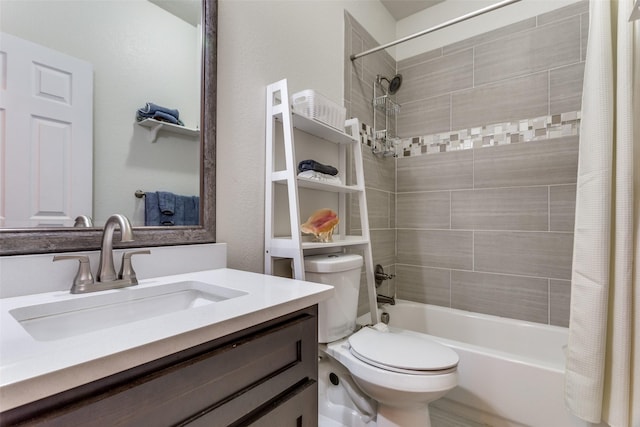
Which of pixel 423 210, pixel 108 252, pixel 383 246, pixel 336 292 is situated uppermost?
pixel 423 210

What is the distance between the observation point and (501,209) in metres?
2.03

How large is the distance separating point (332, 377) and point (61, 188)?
129 centimetres

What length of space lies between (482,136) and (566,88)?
49 centimetres

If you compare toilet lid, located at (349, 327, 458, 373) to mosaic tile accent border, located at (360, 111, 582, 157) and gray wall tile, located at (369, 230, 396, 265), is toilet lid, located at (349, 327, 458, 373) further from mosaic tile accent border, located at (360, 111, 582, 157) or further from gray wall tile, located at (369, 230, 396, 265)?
mosaic tile accent border, located at (360, 111, 582, 157)

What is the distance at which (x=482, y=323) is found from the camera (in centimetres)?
198

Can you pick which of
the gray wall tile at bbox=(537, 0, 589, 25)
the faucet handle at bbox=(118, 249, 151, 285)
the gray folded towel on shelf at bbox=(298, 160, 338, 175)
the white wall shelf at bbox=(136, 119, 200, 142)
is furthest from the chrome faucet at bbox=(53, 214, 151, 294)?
the gray wall tile at bbox=(537, 0, 589, 25)

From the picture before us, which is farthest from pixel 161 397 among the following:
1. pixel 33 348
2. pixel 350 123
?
pixel 350 123

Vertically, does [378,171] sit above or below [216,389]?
above

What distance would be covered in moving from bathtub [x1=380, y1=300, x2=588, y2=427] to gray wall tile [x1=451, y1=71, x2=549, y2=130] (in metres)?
1.30

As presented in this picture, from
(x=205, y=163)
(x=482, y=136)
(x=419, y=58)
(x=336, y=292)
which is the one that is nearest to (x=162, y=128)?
(x=205, y=163)

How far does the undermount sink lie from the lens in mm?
682

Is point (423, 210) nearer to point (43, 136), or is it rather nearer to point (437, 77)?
point (437, 77)

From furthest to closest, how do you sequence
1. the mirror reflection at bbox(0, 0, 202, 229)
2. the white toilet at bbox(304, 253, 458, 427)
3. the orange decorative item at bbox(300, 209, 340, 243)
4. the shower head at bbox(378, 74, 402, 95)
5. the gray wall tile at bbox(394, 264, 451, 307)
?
1. the shower head at bbox(378, 74, 402, 95)
2. the gray wall tile at bbox(394, 264, 451, 307)
3. the orange decorative item at bbox(300, 209, 340, 243)
4. the white toilet at bbox(304, 253, 458, 427)
5. the mirror reflection at bbox(0, 0, 202, 229)

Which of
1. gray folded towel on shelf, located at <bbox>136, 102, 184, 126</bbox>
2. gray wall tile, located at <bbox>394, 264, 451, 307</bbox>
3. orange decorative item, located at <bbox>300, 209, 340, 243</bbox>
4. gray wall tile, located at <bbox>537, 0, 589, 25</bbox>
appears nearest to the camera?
gray folded towel on shelf, located at <bbox>136, 102, 184, 126</bbox>
